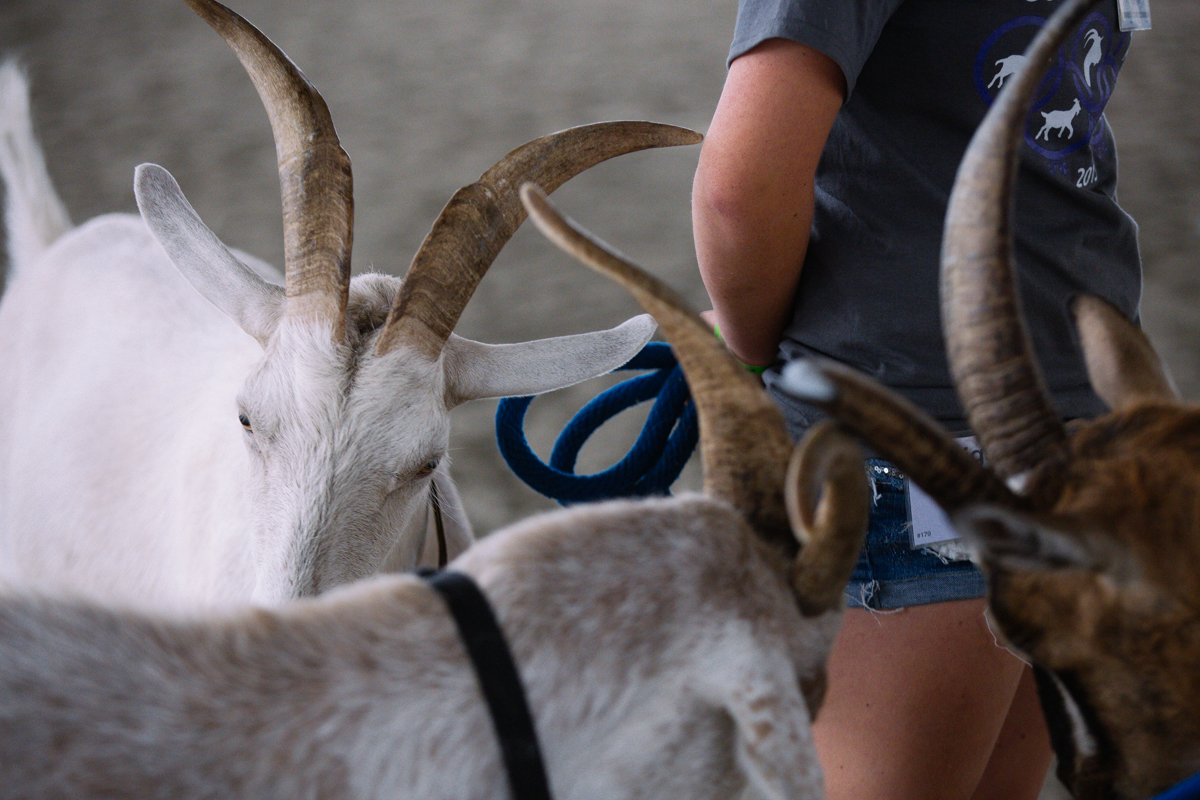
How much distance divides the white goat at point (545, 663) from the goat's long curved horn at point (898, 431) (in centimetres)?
4

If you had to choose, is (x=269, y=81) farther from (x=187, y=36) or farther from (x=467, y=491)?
(x=187, y=36)

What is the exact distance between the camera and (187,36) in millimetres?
7926

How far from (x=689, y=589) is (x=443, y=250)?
93cm

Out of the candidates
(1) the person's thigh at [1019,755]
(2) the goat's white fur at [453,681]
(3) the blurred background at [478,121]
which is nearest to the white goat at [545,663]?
(2) the goat's white fur at [453,681]

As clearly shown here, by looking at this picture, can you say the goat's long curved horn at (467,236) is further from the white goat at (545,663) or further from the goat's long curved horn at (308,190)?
the white goat at (545,663)

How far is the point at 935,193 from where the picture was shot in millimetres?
Result: 1341

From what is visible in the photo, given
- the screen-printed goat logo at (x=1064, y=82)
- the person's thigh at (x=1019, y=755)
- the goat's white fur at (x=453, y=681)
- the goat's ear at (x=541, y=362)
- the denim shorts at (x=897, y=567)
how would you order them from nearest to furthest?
the goat's white fur at (x=453, y=681) → the screen-printed goat logo at (x=1064, y=82) → the denim shorts at (x=897, y=567) → the person's thigh at (x=1019, y=755) → the goat's ear at (x=541, y=362)

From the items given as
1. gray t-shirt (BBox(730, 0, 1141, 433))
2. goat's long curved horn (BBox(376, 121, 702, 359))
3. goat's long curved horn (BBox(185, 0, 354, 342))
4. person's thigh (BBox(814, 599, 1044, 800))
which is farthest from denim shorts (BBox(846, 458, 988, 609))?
goat's long curved horn (BBox(185, 0, 354, 342))

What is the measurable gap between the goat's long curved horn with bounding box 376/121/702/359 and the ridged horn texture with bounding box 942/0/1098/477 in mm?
A: 899

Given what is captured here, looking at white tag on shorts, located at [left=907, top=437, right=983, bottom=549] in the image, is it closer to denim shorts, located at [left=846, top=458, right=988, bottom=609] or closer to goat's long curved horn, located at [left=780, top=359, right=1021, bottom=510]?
denim shorts, located at [left=846, top=458, right=988, bottom=609]

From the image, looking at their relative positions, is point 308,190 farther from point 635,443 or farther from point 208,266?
point 635,443

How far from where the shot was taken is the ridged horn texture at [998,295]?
86 cm

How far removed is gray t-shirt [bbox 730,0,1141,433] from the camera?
1.28 metres

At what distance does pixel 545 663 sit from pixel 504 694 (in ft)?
0.15
